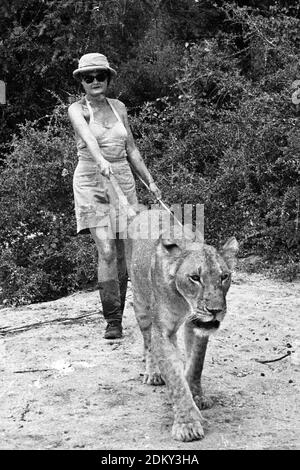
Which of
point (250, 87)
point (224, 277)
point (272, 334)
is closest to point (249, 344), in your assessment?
point (272, 334)

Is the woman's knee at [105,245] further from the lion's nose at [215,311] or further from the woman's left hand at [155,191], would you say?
the lion's nose at [215,311]

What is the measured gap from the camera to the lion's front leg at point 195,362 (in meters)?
5.05

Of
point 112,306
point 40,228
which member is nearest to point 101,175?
point 112,306

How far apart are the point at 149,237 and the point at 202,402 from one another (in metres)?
1.21

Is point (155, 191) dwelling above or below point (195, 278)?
above

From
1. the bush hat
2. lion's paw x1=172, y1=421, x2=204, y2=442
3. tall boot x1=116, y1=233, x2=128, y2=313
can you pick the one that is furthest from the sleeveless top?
lion's paw x1=172, y1=421, x2=204, y2=442

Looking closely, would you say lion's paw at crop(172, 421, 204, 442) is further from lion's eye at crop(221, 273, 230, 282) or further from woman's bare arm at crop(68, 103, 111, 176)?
woman's bare arm at crop(68, 103, 111, 176)

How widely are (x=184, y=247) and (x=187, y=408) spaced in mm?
962

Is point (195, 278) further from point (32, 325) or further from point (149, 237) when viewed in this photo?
point (32, 325)

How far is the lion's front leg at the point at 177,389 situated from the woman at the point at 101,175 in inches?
75.5

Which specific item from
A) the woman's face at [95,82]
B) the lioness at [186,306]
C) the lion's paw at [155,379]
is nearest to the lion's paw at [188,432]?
the lioness at [186,306]

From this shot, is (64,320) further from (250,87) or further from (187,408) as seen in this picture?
(250,87)

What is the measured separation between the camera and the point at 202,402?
5254 millimetres
